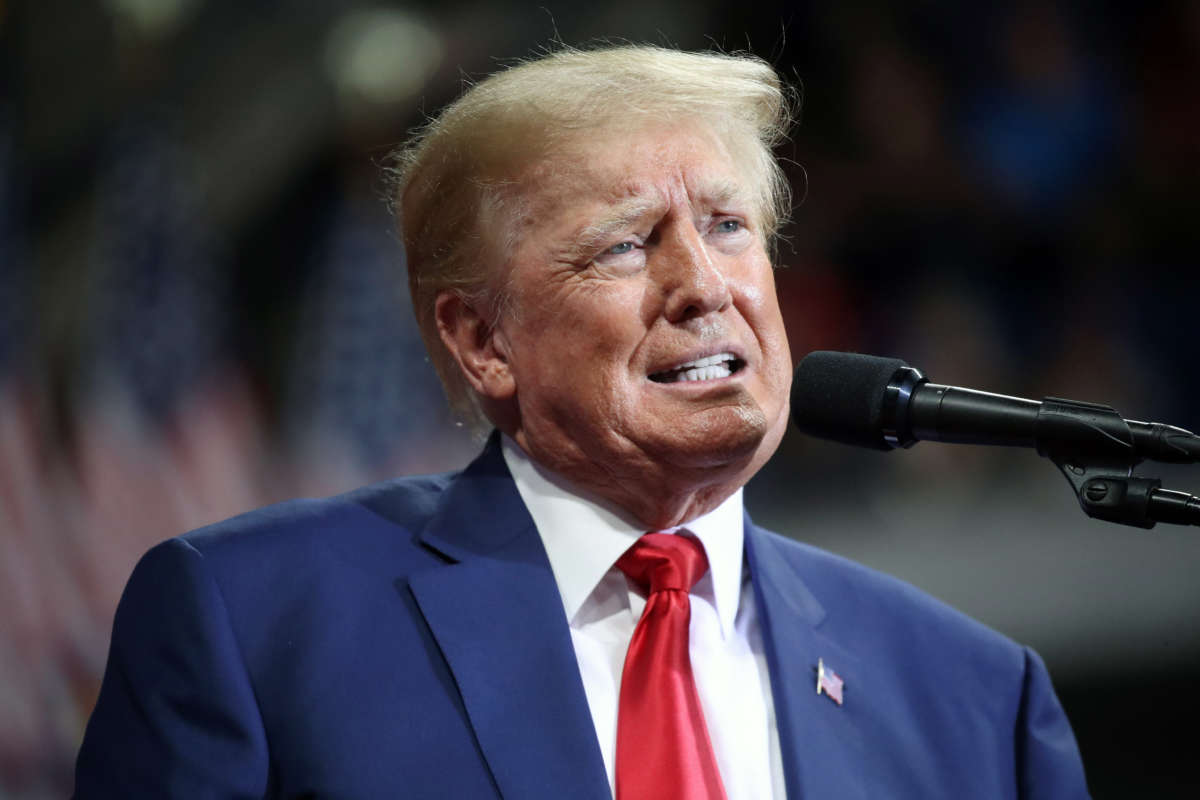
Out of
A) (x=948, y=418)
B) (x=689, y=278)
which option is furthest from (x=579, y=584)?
(x=948, y=418)

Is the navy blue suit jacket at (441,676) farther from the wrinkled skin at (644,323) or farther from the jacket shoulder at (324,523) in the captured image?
the wrinkled skin at (644,323)

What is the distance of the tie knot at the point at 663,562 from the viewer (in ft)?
5.98

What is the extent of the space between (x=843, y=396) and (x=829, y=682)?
0.63 metres

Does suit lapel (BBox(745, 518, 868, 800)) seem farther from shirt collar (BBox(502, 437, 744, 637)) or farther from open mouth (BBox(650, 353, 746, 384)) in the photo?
open mouth (BBox(650, 353, 746, 384))

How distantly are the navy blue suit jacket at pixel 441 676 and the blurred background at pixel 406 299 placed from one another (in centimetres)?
100

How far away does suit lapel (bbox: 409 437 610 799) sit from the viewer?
1629 millimetres

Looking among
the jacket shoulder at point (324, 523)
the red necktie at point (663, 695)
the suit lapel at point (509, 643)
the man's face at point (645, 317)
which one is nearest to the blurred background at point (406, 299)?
the jacket shoulder at point (324, 523)

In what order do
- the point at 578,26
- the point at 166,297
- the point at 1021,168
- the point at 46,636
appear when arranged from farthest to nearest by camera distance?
the point at 1021,168 < the point at 578,26 < the point at 166,297 < the point at 46,636

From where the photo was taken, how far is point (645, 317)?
1.77 metres

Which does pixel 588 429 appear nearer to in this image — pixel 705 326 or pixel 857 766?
pixel 705 326

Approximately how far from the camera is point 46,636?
8.38 feet

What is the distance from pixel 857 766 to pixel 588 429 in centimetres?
59

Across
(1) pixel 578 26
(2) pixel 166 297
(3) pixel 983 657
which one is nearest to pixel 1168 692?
(3) pixel 983 657

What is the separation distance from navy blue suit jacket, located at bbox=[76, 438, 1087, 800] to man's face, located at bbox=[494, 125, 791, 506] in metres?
0.20
